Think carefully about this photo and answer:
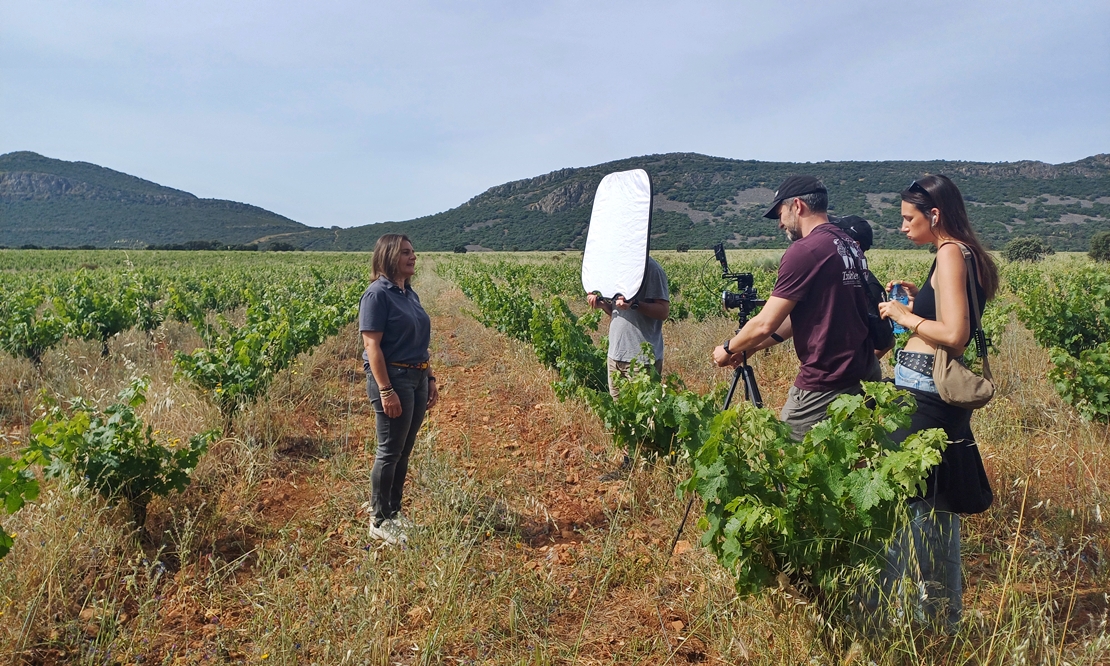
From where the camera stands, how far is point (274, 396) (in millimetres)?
5605

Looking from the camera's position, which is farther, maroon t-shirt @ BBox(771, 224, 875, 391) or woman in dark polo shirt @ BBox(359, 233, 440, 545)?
woman in dark polo shirt @ BBox(359, 233, 440, 545)

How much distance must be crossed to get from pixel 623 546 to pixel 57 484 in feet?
10.4

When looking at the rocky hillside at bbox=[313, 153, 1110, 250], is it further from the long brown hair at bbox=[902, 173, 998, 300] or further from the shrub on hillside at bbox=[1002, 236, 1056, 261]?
the long brown hair at bbox=[902, 173, 998, 300]

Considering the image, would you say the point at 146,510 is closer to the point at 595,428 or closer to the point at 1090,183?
the point at 595,428

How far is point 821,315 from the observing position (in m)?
2.36

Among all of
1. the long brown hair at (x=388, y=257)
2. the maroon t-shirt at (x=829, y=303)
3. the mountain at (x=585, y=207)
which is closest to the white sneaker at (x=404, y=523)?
the long brown hair at (x=388, y=257)

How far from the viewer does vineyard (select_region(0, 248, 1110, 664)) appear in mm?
1917

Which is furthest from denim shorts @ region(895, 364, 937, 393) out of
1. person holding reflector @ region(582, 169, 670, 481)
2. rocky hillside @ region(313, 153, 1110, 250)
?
rocky hillside @ region(313, 153, 1110, 250)

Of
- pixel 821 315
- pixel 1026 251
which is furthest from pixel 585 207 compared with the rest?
pixel 821 315

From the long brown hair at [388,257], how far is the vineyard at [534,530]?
1.28 m

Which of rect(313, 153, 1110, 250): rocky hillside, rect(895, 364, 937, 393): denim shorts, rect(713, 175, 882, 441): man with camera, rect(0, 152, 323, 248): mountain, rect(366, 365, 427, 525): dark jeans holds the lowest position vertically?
rect(366, 365, 427, 525): dark jeans

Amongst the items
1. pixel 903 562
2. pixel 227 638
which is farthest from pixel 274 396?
pixel 903 562

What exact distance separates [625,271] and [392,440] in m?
1.66

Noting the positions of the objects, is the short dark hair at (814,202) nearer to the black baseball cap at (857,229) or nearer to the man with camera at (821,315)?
the man with camera at (821,315)
